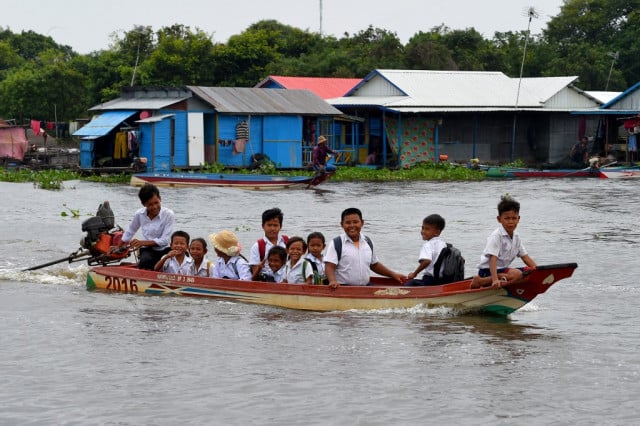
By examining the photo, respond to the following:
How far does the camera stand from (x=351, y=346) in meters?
9.20

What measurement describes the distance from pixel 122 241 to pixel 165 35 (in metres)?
34.4

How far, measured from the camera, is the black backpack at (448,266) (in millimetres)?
10016

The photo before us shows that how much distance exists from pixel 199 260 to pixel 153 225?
0.65 metres

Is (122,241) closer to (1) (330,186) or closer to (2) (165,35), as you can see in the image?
(1) (330,186)

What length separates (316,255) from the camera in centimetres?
1040

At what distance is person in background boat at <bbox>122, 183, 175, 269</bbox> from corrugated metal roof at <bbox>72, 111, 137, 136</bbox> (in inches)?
739

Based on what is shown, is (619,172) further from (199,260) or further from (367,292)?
(367,292)

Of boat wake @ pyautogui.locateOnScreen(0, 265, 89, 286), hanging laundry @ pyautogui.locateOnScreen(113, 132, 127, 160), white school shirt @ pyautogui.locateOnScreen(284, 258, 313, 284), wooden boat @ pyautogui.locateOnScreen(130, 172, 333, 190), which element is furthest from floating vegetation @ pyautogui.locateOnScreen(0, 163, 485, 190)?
white school shirt @ pyautogui.locateOnScreen(284, 258, 313, 284)

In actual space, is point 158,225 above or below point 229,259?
above

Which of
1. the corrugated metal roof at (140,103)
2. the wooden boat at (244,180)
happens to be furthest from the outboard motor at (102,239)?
the corrugated metal roof at (140,103)

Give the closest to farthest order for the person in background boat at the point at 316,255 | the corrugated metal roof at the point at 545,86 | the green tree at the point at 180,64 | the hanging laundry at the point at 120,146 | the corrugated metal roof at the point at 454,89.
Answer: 1. the person in background boat at the point at 316,255
2. the hanging laundry at the point at 120,146
3. the corrugated metal roof at the point at 454,89
4. the corrugated metal roof at the point at 545,86
5. the green tree at the point at 180,64

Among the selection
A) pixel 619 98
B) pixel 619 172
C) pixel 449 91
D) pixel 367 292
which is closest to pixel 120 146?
pixel 449 91

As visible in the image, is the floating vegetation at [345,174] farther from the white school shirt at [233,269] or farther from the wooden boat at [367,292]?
the white school shirt at [233,269]

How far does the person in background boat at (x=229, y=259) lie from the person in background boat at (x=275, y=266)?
158 millimetres
